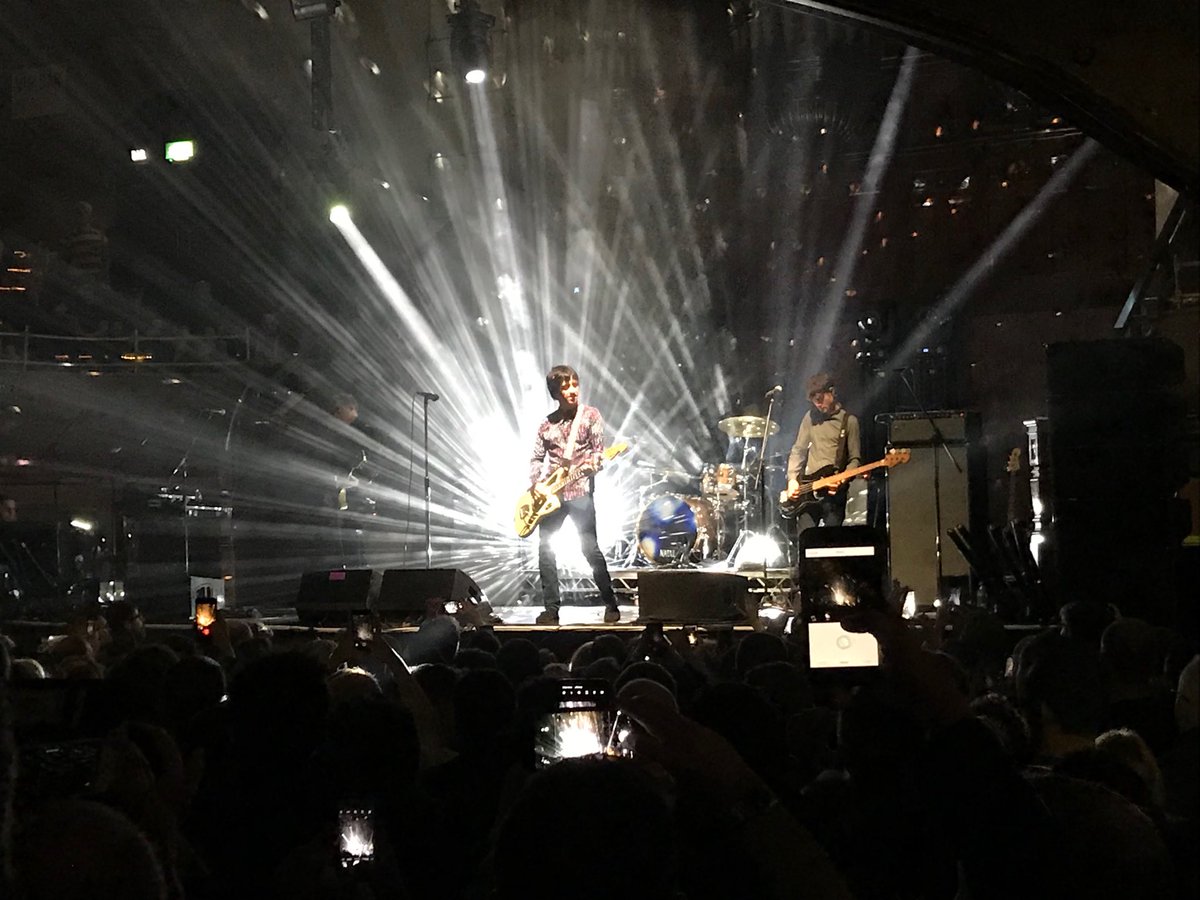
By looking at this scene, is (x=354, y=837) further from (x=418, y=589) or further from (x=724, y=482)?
(x=724, y=482)

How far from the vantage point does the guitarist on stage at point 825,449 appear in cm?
1038

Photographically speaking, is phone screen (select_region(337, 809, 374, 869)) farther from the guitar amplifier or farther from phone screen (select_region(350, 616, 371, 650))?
the guitar amplifier

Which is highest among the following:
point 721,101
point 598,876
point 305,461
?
point 721,101

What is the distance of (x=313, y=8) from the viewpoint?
11477mm

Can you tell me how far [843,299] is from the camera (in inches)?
653

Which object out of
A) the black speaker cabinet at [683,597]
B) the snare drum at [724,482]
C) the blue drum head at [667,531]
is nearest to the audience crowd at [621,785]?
the black speaker cabinet at [683,597]

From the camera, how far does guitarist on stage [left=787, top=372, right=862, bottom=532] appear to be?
34.0 ft

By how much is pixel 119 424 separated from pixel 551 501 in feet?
27.1

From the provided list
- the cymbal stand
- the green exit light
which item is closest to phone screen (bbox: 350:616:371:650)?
the cymbal stand

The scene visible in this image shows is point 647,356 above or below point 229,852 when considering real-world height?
above

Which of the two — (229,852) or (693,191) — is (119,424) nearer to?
(693,191)

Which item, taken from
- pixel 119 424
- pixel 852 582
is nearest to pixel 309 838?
pixel 852 582

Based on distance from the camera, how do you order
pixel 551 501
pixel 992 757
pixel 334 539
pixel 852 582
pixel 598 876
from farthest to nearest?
pixel 334 539
pixel 551 501
pixel 852 582
pixel 992 757
pixel 598 876

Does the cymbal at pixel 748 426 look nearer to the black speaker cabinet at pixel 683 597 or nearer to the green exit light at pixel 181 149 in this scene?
Answer: the black speaker cabinet at pixel 683 597
